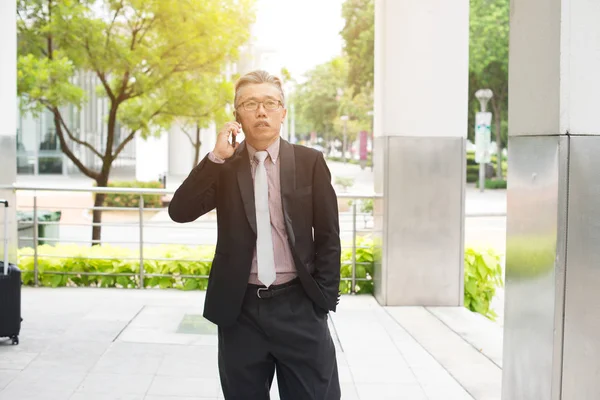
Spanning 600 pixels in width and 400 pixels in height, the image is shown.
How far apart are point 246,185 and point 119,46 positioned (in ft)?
35.7

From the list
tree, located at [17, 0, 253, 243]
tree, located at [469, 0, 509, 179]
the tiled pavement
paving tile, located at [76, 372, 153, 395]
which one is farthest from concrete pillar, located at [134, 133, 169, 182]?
paving tile, located at [76, 372, 153, 395]

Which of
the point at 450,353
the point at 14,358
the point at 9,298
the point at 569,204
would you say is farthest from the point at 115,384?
the point at 569,204

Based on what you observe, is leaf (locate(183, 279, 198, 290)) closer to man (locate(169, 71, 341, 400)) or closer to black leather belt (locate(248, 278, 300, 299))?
man (locate(169, 71, 341, 400))

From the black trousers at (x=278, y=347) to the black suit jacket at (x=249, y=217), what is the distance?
0.06 meters

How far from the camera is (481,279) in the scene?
352 inches

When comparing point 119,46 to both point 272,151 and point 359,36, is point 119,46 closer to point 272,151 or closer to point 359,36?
point 272,151

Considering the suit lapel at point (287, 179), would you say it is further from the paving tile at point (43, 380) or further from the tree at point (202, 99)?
the tree at point (202, 99)

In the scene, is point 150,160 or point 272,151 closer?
point 272,151

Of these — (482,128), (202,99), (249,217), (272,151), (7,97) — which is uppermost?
(482,128)

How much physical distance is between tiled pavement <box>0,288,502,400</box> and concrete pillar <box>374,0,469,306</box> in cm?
41

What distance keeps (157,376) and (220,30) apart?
357 inches

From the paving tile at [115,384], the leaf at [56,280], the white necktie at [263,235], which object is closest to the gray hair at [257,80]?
the white necktie at [263,235]

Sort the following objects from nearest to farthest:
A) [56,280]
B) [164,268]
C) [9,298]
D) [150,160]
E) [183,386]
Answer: [183,386] < [9,298] < [56,280] < [164,268] < [150,160]

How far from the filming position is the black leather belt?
290 centimetres
